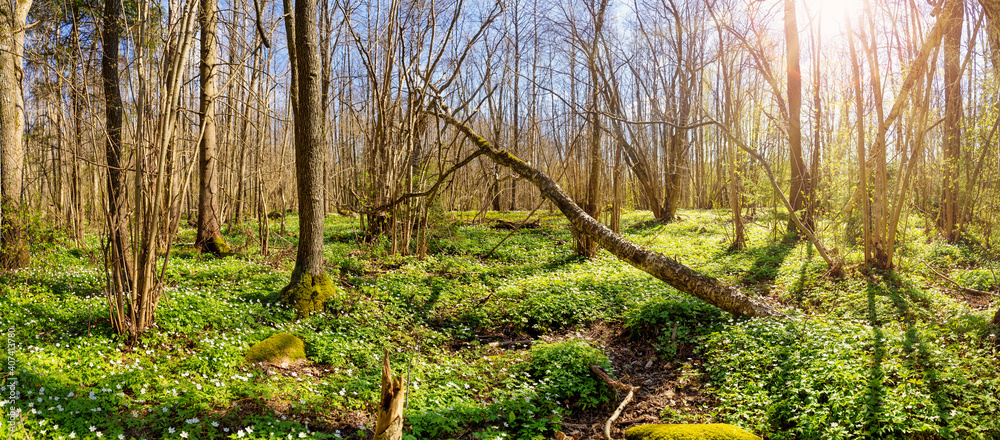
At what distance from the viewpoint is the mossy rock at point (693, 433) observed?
2.95 metres

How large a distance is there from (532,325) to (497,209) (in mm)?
16924

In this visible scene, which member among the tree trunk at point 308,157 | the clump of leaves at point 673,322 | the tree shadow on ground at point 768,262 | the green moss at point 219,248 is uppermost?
→ the tree trunk at point 308,157

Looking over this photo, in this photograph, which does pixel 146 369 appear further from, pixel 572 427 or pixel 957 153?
pixel 957 153

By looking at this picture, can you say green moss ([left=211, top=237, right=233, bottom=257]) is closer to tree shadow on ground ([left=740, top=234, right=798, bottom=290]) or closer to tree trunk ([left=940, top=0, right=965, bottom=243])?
tree shadow on ground ([left=740, top=234, right=798, bottom=290])

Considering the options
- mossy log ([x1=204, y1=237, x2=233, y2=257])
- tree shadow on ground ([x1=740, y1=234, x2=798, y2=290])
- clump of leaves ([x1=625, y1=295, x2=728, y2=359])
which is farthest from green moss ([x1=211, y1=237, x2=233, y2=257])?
tree shadow on ground ([x1=740, y1=234, x2=798, y2=290])

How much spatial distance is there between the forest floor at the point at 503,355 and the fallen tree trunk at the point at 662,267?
267 mm

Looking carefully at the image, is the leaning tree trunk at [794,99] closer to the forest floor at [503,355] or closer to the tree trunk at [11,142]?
the forest floor at [503,355]

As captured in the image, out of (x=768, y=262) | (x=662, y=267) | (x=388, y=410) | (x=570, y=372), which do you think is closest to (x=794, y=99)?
(x=768, y=262)

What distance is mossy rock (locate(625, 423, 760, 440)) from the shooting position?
2.95 metres

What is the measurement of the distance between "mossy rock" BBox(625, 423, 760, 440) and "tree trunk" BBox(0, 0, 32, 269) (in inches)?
288

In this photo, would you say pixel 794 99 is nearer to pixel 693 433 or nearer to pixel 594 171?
pixel 594 171

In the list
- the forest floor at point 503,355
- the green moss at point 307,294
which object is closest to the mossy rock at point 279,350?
the forest floor at point 503,355

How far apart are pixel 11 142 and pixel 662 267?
8.97m

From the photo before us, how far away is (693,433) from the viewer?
9.80 ft
